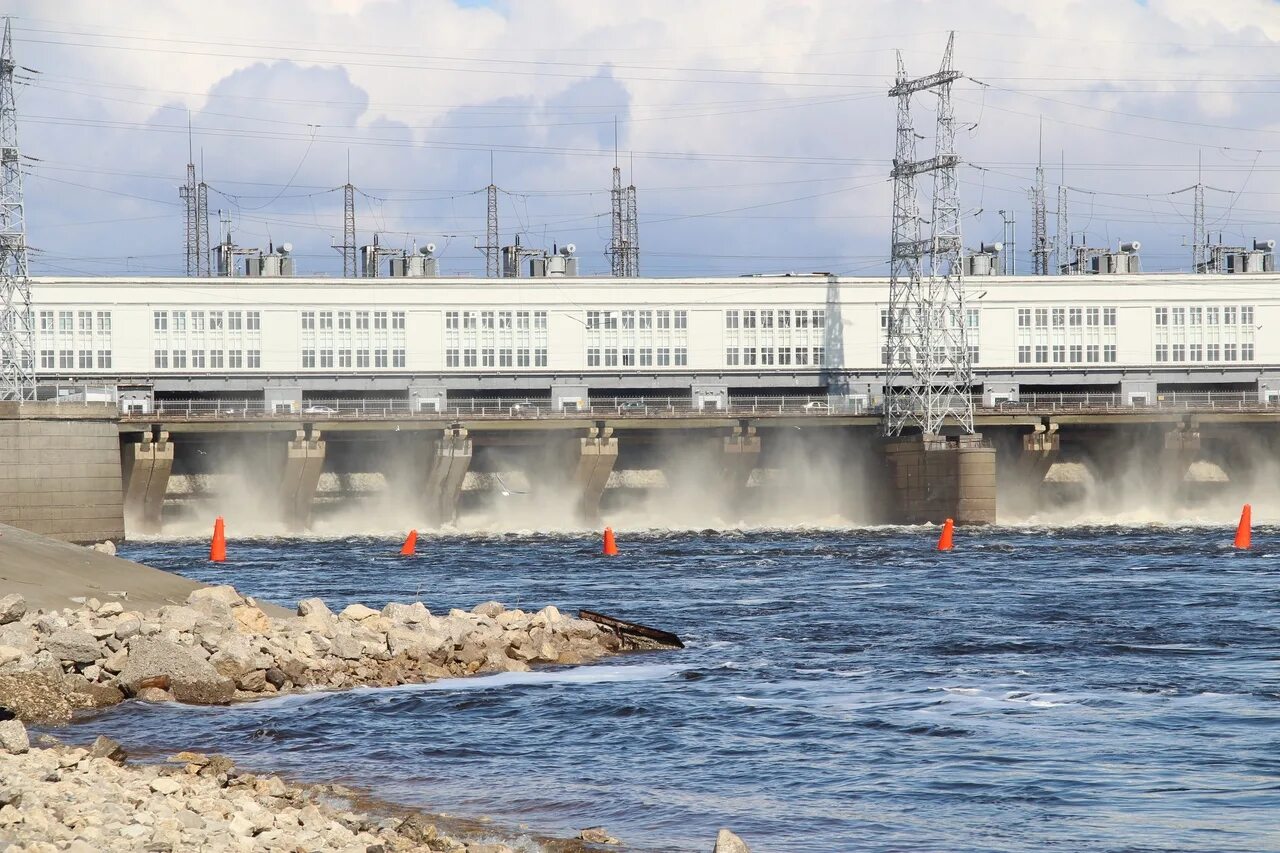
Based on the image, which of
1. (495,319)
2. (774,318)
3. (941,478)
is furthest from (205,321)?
(941,478)

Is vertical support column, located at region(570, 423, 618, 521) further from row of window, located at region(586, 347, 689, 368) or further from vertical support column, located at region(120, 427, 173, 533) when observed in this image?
vertical support column, located at region(120, 427, 173, 533)

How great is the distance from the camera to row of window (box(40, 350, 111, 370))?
293ft

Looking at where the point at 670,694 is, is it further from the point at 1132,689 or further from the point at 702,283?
the point at 702,283

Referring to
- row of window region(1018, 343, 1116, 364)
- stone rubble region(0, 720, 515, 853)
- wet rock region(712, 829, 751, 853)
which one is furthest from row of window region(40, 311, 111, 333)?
wet rock region(712, 829, 751, 853)

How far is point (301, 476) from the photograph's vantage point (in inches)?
3029

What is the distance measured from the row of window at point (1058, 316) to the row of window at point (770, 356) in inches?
491

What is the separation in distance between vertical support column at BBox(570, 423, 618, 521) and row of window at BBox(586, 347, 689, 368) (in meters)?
13.3

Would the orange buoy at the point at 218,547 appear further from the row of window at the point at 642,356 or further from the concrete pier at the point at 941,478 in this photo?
the row of window at the point at 642,356

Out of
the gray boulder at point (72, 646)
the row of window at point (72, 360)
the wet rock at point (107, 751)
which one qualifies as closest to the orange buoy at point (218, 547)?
the gray boulder at point (72, 646)

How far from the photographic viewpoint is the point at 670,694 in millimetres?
24719

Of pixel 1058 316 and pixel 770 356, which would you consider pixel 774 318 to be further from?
pixel 1058 316

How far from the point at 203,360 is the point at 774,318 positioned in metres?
32.6

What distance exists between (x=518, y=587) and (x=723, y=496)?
4083cm

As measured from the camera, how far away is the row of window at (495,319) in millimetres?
93188
